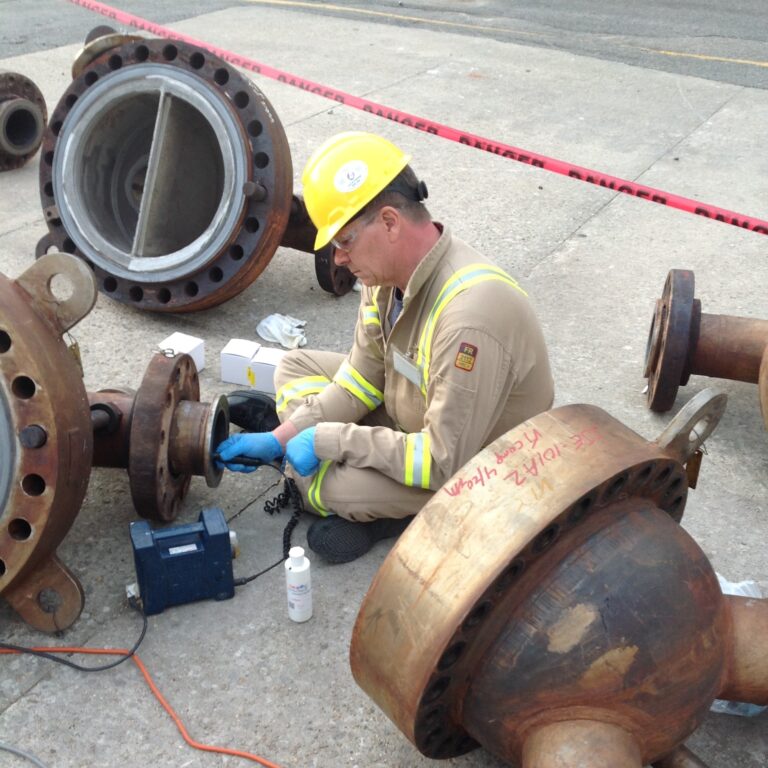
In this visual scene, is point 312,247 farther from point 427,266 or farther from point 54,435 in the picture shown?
point 54,435

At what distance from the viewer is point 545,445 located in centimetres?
201

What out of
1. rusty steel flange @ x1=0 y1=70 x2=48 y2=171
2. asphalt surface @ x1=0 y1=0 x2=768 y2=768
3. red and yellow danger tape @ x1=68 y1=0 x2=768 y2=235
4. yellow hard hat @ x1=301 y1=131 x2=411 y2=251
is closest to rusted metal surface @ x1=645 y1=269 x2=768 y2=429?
asphalt surface @ x1=0 y1=0 x2=768 y2=768

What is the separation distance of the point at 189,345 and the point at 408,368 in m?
1.27

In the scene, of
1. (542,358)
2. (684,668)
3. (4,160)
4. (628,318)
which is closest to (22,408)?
(542,358)

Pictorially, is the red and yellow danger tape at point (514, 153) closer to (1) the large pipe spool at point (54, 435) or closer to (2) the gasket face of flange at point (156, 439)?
(2) the gasket face of flange at point (156, 439)

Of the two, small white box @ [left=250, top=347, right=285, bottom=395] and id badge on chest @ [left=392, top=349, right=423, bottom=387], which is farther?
small white box @ [left=250, top=347, right=285, bottom=395]

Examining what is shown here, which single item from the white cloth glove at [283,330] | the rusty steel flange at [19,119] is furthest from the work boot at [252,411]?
the rusty steel flange at [19,119]

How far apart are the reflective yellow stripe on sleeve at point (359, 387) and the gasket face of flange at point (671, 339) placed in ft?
3.54

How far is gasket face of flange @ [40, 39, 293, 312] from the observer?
13.3 feet

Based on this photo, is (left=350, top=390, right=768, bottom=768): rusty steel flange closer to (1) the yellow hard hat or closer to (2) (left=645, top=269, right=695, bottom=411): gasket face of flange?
(1) the yellow hard hat

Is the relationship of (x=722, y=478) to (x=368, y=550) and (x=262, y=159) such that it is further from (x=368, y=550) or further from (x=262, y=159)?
(x=262, y=159)

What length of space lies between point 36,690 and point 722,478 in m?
2.33

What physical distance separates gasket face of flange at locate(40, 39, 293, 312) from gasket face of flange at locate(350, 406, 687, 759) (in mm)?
2322

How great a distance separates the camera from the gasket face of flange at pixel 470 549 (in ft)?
6.17
